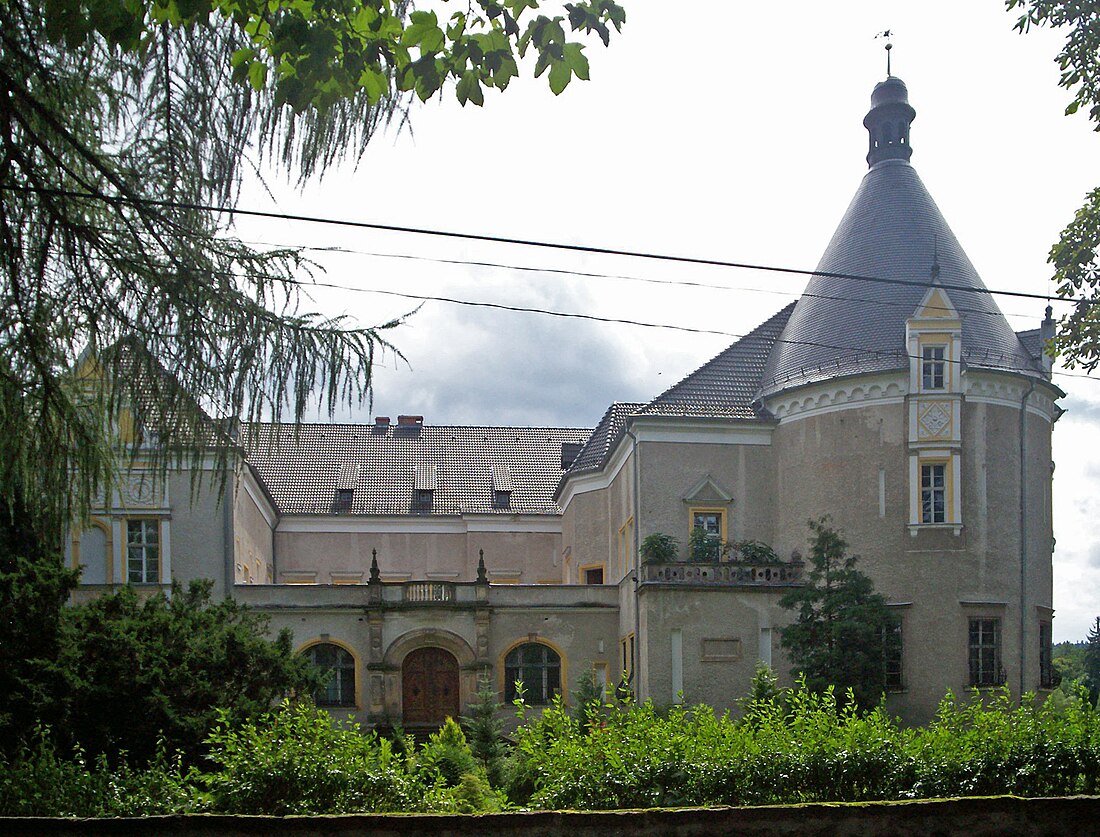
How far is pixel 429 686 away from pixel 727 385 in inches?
479

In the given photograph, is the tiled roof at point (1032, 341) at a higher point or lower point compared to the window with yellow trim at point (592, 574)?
higher

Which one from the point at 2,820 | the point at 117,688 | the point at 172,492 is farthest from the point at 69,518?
the point at 172,492

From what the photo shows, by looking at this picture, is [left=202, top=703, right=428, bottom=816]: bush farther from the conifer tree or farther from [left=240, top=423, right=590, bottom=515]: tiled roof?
[left=240, top=423, right=590, bottom=515]: tiled roof

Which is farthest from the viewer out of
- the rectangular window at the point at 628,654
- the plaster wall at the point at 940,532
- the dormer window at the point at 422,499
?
the dormer window at the point at 422,499

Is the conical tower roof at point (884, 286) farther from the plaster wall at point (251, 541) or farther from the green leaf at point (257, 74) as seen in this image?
the green leaf at point (257, 74)

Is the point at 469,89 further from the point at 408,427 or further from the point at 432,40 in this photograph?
the point at 408,427

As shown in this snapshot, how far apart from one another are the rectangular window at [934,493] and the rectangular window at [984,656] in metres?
2.71

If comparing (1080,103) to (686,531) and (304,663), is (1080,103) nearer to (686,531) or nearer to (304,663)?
(304,663)

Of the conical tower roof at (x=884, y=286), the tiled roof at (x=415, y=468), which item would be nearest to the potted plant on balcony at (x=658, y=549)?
the conical tower roof at (x=884, y=286)

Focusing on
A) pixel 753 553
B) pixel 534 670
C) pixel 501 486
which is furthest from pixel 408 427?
pixel 753 553

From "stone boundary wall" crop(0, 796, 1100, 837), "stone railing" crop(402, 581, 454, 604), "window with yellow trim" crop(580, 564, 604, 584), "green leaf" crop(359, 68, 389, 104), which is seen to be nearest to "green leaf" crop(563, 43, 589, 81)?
"green leaf" crop(359, 68, 389, 104)

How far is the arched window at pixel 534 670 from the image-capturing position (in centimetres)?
3778

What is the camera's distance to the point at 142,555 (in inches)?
1422

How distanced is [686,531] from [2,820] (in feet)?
82.2
